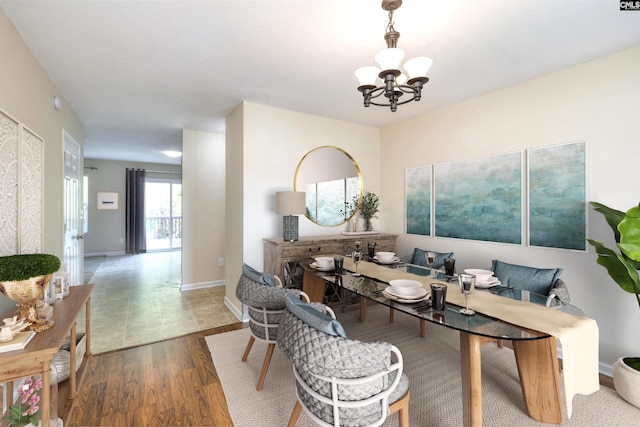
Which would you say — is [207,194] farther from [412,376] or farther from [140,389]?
[412,376]

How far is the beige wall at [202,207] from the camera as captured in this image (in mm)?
4523

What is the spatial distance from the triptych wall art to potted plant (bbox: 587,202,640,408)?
0.42 m

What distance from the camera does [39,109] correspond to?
239 centimetres

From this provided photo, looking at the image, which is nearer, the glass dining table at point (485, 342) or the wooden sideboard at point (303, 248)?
the glass dining table at point (485, 342)

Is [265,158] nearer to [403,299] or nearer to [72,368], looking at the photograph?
[403,299]

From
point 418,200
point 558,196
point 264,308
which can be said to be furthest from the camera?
point 418,200

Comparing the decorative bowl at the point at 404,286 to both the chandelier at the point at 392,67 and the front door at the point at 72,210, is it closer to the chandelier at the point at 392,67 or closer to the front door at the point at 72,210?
the chandelier at the point at 392,67

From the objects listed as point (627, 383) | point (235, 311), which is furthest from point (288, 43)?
point (627, 383)

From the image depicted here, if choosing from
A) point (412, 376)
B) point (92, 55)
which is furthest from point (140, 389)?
point (92, 55)

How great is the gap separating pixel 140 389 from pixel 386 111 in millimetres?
3674

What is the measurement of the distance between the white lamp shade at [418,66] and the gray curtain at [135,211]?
321 inches

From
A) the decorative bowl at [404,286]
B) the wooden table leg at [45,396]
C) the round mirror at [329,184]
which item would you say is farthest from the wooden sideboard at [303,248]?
the wooden table leg at [45,396]

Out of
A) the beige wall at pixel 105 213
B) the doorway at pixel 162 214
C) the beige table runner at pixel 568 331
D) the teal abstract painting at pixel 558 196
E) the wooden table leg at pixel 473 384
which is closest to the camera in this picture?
the beige table runner at pixel 568 331

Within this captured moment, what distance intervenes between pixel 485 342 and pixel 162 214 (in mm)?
8798
